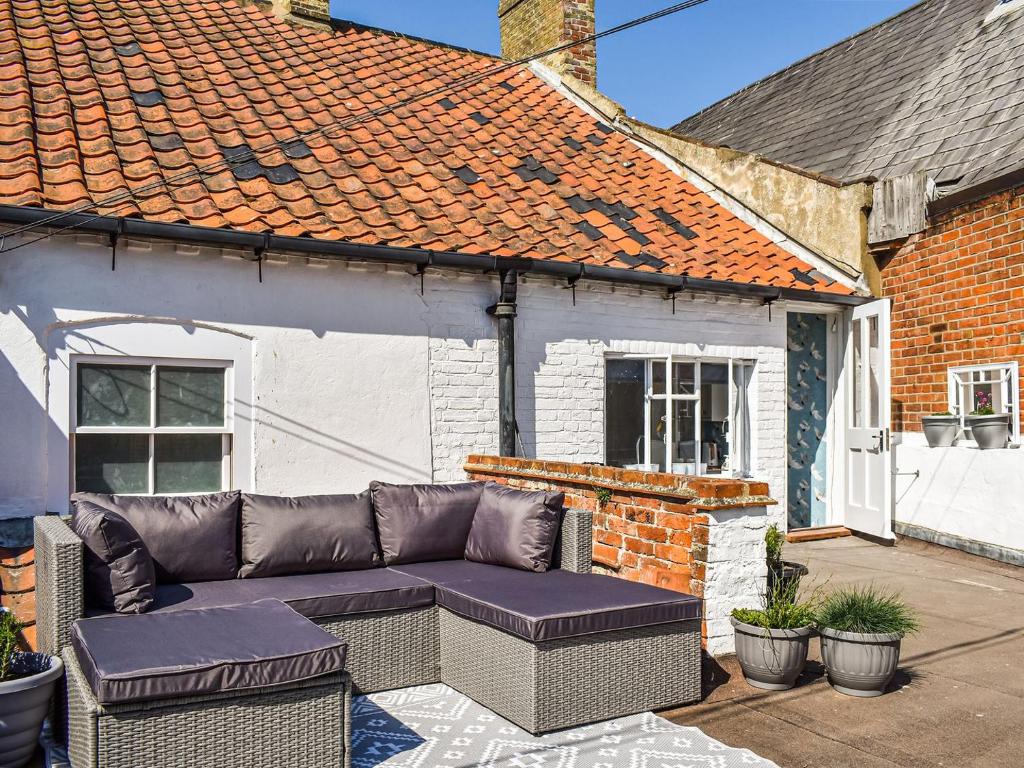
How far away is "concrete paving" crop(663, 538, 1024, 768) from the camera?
391 centimetres

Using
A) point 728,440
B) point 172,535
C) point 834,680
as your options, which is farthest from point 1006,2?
point 172,535

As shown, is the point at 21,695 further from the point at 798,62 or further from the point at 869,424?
the point at 798,62

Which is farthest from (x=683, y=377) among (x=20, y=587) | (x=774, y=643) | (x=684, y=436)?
(x=20, y=587)

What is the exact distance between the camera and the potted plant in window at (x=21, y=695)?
3660 mm

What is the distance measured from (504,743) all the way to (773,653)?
1.52 m

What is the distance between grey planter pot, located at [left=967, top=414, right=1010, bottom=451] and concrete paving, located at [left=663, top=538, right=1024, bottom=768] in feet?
5.68

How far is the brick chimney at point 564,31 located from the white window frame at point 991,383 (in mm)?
5637

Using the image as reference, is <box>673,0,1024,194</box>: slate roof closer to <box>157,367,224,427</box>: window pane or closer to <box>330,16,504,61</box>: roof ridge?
<box>330,16,504,61</box>: roof ridge

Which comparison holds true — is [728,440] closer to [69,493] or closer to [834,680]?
[834,680]

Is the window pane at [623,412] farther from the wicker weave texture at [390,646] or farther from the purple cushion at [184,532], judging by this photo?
the purple cushion at [184,532]

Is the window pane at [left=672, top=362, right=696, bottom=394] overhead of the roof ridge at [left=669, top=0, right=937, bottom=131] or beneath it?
beneath

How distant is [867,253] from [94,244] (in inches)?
292

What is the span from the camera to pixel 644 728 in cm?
429

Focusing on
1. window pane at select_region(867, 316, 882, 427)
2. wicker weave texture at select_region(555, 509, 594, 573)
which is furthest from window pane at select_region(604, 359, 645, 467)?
window pane at select_region(867, 316, 882, 427)
